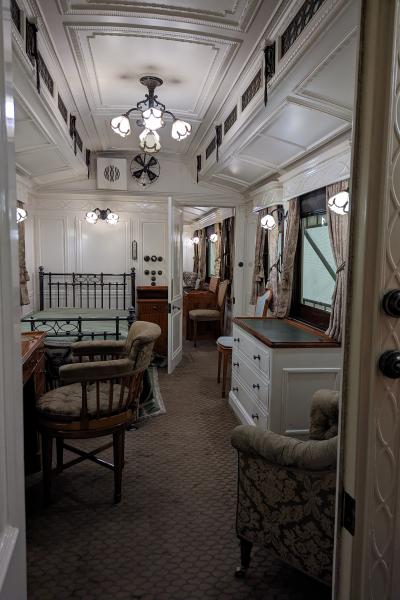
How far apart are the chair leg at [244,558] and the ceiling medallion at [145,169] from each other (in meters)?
5.19

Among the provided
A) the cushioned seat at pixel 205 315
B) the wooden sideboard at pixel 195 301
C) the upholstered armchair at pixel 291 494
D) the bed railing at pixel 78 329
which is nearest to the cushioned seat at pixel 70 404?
the upholstered armchair at pixel 291 494

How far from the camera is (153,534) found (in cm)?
241

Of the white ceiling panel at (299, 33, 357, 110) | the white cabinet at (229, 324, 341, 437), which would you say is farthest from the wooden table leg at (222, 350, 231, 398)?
the white ceiling panel at (299, 33, 357, 110)

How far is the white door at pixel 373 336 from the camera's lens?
0.83 m

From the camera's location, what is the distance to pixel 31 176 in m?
5.62

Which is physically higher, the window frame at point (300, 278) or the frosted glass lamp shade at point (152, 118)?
the frosted glass lamp shade at point (152, 118)

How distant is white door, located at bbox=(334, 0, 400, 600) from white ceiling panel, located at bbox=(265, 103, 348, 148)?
2239 millimetres

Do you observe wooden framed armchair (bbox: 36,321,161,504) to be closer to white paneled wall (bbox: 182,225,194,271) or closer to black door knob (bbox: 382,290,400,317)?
black door knob (bbox: 382,290,400,317)

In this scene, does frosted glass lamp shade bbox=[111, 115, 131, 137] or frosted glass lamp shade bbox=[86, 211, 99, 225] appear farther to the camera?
frosted glass lamp shade bbox=[86, 211, 99, 225]

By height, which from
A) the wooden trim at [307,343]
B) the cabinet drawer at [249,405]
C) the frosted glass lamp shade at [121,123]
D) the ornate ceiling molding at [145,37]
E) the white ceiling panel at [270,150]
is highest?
the ornate ceiling molding at [145,37]

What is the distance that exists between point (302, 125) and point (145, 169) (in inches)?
133

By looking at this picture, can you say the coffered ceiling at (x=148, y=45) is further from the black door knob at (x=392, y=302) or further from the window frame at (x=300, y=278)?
the black door knob at (x=392, y=302)

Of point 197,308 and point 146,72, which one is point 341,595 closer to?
point 146,72

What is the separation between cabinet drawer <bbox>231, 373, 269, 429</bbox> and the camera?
3.35m
